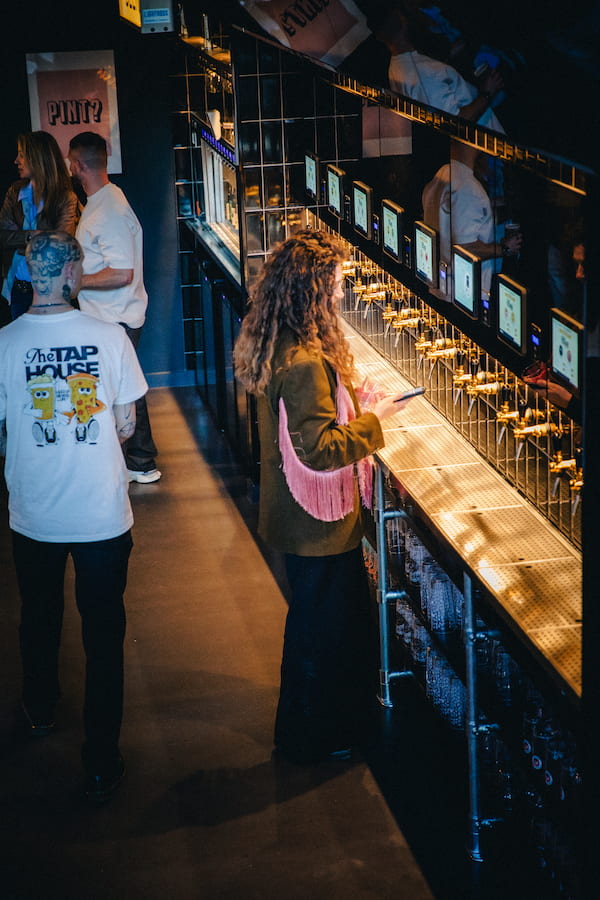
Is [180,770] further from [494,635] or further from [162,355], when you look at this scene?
[162,355]

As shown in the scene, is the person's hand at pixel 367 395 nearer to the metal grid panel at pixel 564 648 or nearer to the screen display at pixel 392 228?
the screen display at pixel 392 228

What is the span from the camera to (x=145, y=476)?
278 inches

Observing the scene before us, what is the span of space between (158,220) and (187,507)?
2.88 m

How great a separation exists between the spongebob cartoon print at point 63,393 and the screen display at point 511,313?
1.21 metres

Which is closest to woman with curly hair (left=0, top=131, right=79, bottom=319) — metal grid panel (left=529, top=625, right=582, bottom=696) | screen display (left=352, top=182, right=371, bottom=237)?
screen display (left=352, top=182, right=371, bottom=237)

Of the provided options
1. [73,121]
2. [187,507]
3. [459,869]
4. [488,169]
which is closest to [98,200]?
[187,507]

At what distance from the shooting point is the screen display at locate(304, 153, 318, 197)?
603 centimetres

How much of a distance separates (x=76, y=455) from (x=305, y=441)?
69 centimetres

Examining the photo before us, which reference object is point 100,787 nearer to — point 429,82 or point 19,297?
point 429,82

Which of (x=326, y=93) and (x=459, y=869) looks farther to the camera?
(x=326, y=93)

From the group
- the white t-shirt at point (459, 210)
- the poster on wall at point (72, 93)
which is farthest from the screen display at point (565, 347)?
the poster on wall at point (72, 93)

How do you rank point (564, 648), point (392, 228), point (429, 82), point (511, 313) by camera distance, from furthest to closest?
point (392, 228) → point (429, 82) → point (511, 313) → point (564, 648)

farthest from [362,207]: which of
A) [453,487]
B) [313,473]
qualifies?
[313,473]

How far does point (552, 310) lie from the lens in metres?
3.39
